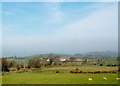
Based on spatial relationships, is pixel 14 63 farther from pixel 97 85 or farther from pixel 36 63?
pixel 97 85

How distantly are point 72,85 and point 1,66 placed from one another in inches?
1097

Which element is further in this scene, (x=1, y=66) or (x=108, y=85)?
(x=1, y=66)

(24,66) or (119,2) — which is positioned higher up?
(119,2)

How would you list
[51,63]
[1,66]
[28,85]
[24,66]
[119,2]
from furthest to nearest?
[51,63], [24,66], [1,66], [28,85], [119,2]

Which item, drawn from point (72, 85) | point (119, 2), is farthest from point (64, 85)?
point (119, 2)

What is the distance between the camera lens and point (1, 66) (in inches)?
1778

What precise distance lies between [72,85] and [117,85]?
3.50 metres

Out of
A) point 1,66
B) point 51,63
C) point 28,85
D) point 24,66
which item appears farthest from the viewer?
point 51,63

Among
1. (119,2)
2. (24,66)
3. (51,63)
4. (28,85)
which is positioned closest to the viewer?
(119,2)

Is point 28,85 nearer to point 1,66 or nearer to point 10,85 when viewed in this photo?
point 10,85

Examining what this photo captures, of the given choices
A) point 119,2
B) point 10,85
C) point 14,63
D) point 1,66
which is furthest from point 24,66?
point 119,2

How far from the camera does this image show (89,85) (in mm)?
19781

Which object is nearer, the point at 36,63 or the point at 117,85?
the point at 117,85

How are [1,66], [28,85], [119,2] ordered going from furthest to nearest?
[1,66] → [28,85] → [119,2]
